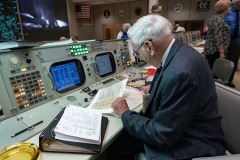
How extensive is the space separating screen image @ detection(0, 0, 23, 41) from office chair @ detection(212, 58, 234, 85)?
1576mm

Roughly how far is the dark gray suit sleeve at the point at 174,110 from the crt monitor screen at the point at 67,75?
72cm

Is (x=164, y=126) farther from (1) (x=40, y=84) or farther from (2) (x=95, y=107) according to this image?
(1) (x=40, y=84)

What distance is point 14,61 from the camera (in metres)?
1.00

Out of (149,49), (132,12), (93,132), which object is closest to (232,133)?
(149,49)

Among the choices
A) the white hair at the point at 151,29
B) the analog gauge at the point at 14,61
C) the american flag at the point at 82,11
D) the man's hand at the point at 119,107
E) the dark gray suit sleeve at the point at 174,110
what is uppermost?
the american flag at the point at 82,11

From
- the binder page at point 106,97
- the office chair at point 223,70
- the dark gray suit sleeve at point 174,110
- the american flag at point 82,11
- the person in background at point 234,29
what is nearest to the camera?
the dark gray suit sleeve at point 174,110

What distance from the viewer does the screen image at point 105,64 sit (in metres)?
1.61

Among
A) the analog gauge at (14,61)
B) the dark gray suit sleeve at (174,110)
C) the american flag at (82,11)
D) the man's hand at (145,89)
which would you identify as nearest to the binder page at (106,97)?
the man's hand at (145,89)

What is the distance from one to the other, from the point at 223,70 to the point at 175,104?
1230 mm

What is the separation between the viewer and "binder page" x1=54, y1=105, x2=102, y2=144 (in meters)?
0.79

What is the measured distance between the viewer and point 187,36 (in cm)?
477

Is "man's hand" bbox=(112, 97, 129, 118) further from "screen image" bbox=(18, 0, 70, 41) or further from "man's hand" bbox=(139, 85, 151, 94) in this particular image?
"screen image" bbox=(18, 0, 70, 41)

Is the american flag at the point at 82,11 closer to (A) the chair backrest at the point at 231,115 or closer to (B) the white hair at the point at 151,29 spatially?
(B) the white hair at the point at 151,29

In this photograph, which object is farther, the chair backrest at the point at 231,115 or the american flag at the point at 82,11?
the american flag at the point at 82,11
